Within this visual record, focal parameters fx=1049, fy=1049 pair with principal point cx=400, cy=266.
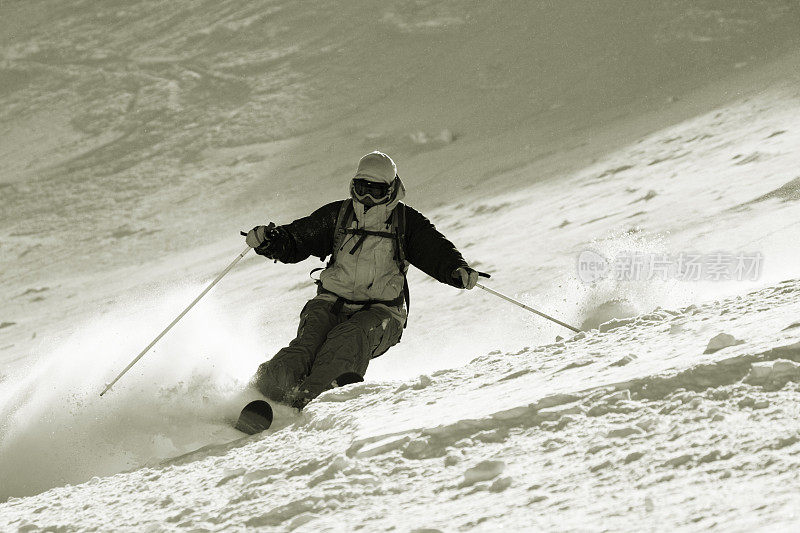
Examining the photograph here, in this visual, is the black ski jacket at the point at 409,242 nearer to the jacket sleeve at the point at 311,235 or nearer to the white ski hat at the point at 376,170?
the jacket sleeve at the point at 311,235

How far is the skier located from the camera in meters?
5.45

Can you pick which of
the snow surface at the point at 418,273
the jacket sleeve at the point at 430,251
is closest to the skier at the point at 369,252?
the jacket sleeve at the point at 430,251

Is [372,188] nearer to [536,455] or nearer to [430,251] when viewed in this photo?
[430,251]

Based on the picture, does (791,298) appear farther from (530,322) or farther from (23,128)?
(23,128)

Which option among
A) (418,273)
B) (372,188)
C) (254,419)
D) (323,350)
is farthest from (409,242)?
Result: (418,273)

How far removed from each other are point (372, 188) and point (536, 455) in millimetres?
2494

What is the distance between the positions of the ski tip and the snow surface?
15 cm

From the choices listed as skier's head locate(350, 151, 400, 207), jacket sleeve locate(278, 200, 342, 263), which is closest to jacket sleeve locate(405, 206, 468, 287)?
skier's head locate(350, 151, 400, 207)

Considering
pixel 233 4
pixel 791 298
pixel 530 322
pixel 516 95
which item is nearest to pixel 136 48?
pixel 233 4

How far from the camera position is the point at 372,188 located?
18.2ft

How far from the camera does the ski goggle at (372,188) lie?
5531 millimetres

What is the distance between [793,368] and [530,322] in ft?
14.4

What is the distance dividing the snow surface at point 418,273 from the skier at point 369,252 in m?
0.66

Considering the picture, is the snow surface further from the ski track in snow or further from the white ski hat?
the white ski hat
